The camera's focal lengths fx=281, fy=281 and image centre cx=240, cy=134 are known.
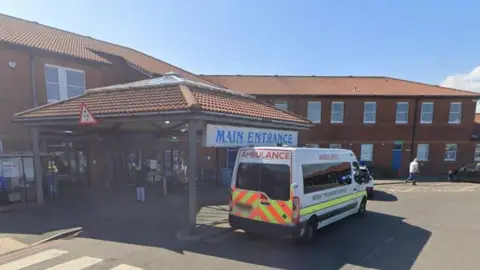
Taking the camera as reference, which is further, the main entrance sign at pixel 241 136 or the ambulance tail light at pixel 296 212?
the main entrance sign at pixel 241 136

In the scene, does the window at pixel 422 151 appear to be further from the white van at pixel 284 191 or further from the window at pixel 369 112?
the white van at pixel 284 191

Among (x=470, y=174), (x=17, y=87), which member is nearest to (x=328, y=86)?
(x=470, y=174)

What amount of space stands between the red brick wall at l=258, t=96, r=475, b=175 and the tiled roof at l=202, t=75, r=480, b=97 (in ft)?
1.80

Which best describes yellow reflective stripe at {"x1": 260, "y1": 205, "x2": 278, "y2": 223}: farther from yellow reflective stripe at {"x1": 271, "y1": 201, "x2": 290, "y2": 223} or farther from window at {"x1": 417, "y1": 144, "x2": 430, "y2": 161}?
window at {"x1": 417, "y1": 144, "x2": 430, "y2": 161}

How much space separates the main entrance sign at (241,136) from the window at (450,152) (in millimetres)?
18591

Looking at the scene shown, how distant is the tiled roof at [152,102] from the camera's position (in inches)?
289

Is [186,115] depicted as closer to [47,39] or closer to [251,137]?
[251,137]

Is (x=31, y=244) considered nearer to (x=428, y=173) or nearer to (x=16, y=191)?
(x=16, y=191)

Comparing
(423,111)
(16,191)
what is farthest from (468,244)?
(423,111)

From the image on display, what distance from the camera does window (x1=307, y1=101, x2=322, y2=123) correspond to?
73.0 ft

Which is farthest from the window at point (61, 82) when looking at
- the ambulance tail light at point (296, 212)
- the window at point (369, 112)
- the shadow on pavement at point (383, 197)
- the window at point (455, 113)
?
the window at point (455, 113)

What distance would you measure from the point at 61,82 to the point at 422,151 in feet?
82.2

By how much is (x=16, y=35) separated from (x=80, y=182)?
24.0 ft

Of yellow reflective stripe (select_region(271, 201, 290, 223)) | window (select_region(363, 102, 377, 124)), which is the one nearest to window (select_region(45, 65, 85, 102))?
yellow reflective stripe (select_region(271, 201, 290, 223))
